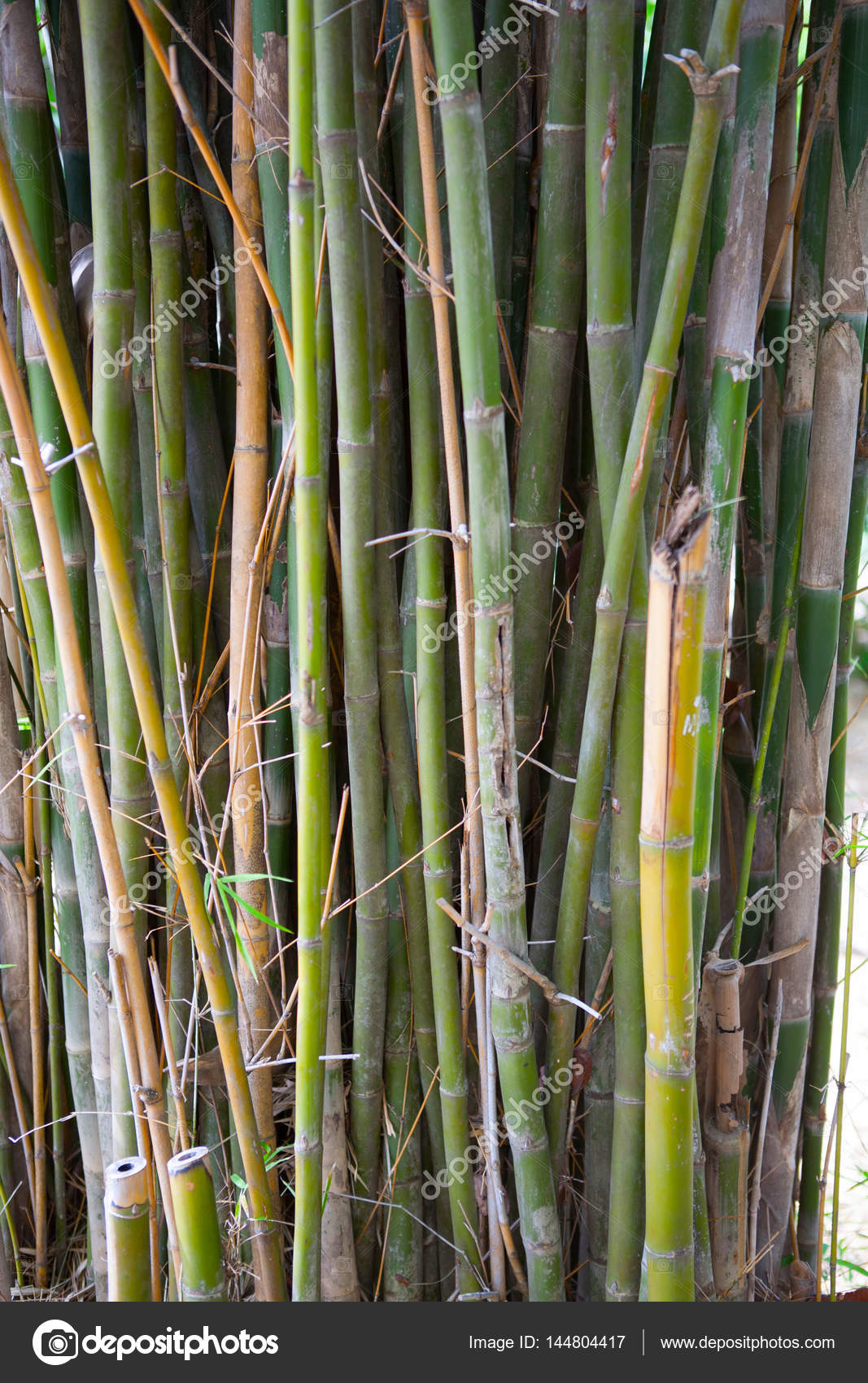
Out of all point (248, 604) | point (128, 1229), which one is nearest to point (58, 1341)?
point (128, 1229)

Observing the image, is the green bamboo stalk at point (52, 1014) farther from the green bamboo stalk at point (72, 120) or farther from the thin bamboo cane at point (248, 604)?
the green bamboo stalk at point (72, 120)

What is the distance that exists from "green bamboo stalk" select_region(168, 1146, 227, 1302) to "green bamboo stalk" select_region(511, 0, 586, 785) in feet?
1.49

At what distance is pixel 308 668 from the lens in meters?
0.75

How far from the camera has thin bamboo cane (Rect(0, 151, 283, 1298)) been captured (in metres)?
0.58

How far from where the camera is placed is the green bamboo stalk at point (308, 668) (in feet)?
2.17

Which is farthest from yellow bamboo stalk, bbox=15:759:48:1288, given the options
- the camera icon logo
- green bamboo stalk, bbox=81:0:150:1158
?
the camera icon logo

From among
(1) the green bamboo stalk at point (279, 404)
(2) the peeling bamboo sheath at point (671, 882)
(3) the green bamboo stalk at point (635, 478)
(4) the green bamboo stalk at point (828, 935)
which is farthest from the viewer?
(4) the green bamboo stalk at point (828, 935)

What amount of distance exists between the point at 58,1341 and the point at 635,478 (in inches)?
32.0

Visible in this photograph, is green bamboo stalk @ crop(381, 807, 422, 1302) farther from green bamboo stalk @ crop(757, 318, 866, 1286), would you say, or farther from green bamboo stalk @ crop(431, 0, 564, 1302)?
green bamboo stalk @ crop(757, 318, 866, 1286)

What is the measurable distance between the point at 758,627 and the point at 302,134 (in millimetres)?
639

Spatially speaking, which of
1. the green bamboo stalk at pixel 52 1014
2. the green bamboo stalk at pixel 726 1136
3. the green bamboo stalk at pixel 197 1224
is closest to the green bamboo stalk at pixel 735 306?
the green bamboo stalk at pixel 726 1136

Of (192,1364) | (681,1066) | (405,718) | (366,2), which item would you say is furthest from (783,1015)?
(366,2)

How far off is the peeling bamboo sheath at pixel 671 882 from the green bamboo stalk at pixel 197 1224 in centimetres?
33

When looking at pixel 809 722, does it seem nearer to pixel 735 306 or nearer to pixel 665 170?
pixel 735 306
